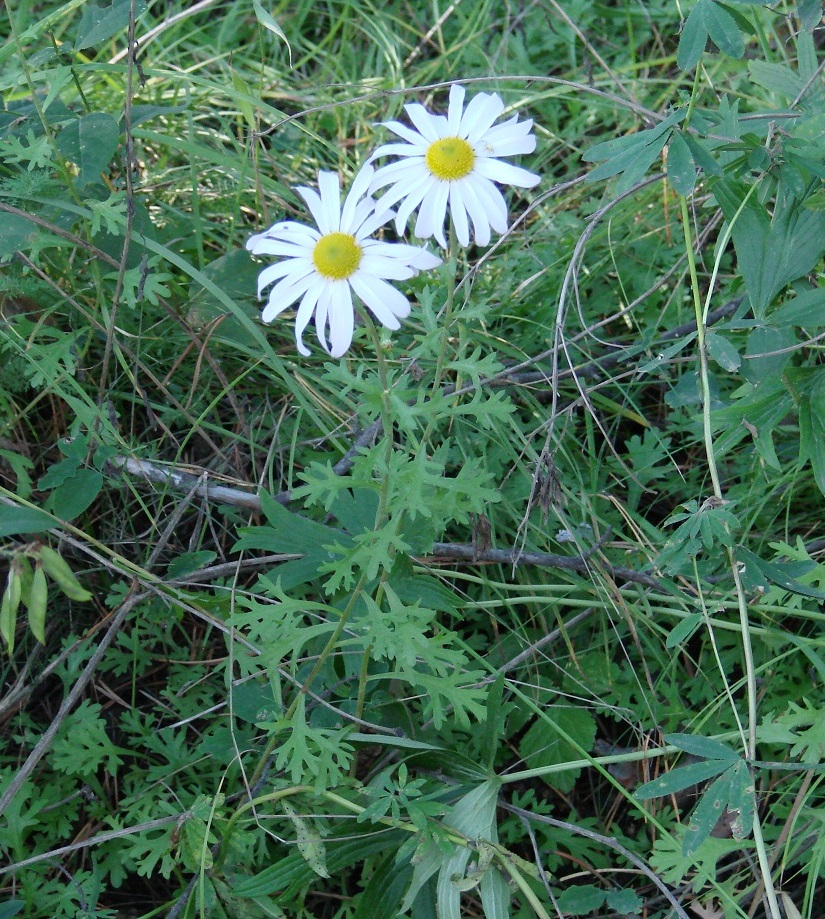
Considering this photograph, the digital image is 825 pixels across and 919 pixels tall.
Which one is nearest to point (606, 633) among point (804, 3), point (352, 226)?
point (352, 226)

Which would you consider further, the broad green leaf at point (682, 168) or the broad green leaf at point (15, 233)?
the broad green leaf at point (15, 233)

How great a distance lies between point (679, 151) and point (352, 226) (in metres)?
0.59

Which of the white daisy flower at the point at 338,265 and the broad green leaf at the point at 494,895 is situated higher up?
the white daisy flower at the point at 338,265

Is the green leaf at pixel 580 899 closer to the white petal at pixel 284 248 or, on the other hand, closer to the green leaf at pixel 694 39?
the white petal at pixel 284 248

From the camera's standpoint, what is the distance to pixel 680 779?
1.24 meters

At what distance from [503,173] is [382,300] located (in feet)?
0.78

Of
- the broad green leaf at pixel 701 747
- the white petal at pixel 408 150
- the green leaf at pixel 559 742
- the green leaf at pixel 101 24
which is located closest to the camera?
the white petal at pixel 408 150

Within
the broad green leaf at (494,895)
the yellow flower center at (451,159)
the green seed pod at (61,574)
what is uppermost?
the yellow flower center at (451,159)

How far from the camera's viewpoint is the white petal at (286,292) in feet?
3.59

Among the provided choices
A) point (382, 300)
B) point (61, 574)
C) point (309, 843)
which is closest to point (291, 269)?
point (382, 300)

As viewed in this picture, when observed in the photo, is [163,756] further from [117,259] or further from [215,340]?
[117,259]

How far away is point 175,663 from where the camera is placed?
1.74 meters

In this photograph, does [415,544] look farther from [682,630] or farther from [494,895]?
[494,895]

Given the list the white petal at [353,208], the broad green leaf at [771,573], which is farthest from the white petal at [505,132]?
the broad green leaf at [771,573]
